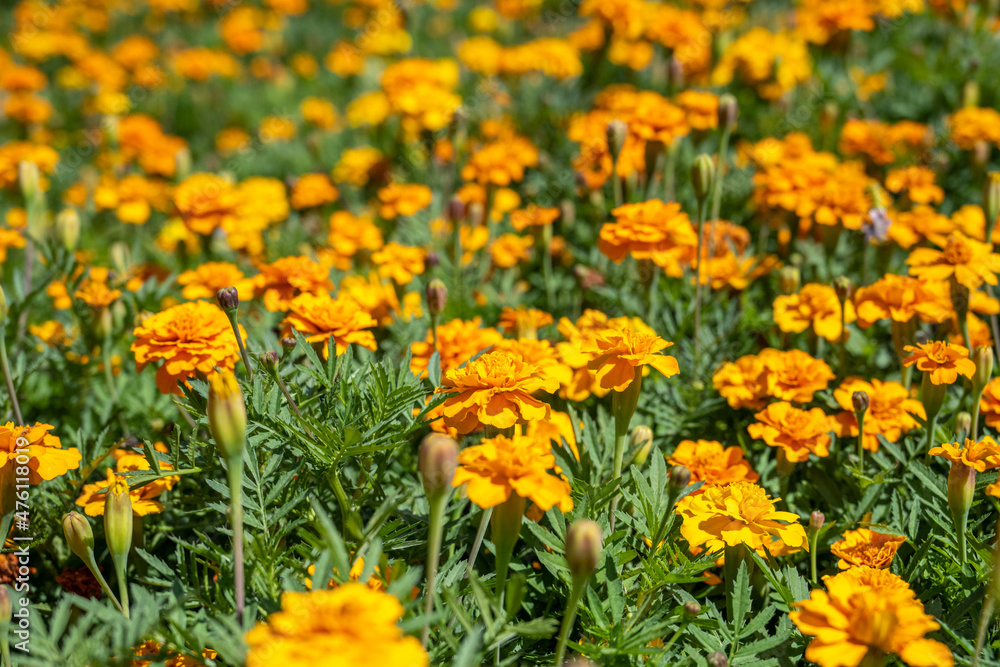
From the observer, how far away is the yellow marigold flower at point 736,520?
1.32 m

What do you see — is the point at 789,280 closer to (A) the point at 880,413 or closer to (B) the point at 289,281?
(A) the point at 880,413

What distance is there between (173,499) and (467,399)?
730 mm

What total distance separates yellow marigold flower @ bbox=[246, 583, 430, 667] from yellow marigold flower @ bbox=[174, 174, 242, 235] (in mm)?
1790

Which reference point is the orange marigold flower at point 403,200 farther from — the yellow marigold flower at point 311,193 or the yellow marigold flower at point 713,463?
the yellow marigold flower at point 713,463

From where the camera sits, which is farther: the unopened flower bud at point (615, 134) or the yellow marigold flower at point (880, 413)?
the unopened flower bud at point (615, 134)

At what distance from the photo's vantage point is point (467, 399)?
1360 mm

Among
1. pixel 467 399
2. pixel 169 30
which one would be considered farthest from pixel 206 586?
pixel 169 30

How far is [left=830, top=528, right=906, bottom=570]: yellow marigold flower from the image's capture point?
139 cm

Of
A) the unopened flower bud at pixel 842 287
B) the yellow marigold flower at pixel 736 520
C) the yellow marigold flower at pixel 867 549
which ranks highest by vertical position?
the unopened flower bud at pixel 842 287

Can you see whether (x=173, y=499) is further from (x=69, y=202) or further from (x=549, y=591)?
(x=69, y=202)

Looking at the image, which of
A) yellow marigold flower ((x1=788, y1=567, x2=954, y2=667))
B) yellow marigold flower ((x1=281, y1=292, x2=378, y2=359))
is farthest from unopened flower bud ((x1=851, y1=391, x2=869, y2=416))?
yellow marigold flower ((x1=281, y1=292, x2=378, y2=359))

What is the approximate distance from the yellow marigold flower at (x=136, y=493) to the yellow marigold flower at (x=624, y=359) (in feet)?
2.71

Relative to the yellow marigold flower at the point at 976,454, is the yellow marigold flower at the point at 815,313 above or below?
above

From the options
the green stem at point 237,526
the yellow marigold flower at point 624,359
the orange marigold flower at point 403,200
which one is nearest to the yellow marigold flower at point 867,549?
the yellow marigold flower at point 624,359
